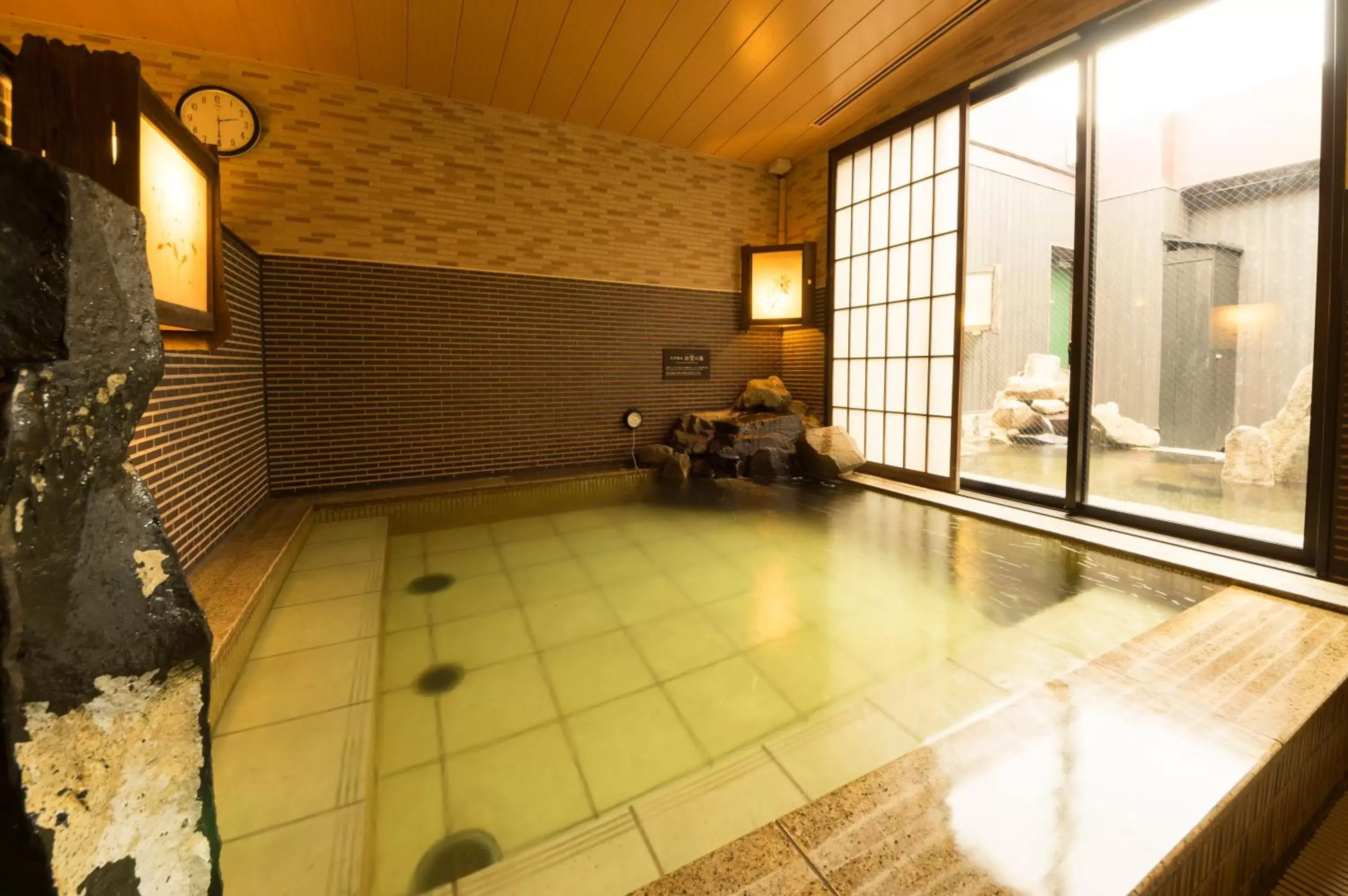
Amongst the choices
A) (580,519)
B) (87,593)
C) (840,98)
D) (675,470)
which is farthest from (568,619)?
(840,98)

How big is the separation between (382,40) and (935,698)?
545 cm

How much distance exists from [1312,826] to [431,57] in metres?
6.31

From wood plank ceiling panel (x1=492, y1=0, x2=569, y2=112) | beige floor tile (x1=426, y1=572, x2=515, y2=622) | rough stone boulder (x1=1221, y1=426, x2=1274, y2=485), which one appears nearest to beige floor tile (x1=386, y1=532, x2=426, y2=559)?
beige floor tile (x1=426, y1=572, x2=515, y2=622)

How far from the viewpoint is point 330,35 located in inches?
158

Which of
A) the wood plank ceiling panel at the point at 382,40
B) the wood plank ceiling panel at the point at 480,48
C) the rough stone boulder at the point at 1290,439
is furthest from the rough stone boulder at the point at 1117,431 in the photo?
the wood plank ceiling panel at the point at 382,40

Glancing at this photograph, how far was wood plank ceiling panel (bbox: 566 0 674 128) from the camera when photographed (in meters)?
3.85

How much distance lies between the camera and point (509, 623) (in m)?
2.46

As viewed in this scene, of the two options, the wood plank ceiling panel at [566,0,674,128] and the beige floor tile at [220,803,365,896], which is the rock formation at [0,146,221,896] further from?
the wood plank ceiling panel at [566,0,674,128]

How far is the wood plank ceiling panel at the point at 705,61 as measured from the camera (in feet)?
12.6

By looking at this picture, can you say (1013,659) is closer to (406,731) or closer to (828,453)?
(406,731)

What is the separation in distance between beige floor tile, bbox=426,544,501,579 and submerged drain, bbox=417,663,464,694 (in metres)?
0.92

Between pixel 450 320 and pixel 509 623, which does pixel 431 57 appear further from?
pixel 509 623

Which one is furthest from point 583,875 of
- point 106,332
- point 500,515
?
point 500,515

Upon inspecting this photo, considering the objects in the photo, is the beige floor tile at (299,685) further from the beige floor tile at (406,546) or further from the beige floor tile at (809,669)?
the beige floor tile at (809,669)
